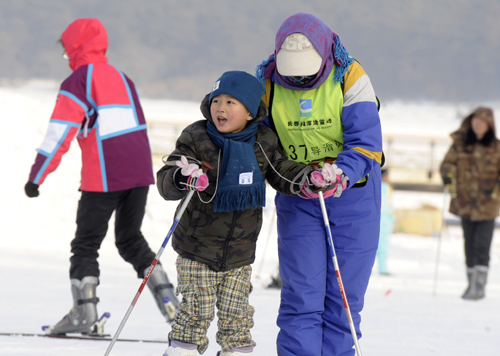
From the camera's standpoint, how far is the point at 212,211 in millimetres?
2842

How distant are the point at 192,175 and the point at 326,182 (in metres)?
0.48

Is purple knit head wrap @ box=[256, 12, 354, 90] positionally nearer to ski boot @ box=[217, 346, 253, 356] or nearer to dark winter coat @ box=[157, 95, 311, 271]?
dark winter coat @ box=[157, 95, 311, 271]

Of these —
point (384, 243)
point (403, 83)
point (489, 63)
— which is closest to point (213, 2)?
point (403, 83)

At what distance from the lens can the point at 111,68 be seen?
4078mm

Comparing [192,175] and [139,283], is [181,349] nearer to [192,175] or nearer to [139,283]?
[192,175]

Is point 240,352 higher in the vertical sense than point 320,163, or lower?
lower

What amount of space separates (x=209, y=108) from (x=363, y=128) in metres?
0.59

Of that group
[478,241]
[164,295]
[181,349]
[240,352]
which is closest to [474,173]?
[478,241]

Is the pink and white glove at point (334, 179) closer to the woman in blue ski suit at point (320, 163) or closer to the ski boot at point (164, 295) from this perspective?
the woman in blue ski suit at point (320, 163)

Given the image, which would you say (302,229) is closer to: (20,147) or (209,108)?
(209,108)

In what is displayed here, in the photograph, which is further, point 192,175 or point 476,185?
point 476,185

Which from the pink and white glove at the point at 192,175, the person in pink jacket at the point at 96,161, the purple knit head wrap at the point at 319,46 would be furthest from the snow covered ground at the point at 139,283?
the purple knit head wrap at the point at 319,46

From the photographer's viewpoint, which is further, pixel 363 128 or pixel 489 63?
Answer: pixel 489 63

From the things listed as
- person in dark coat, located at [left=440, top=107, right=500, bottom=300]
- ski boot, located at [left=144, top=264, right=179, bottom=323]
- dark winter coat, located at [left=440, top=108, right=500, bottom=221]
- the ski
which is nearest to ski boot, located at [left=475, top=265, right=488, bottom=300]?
person in dark coat, located at [left=440, top=107, right=500, bottom=300]
